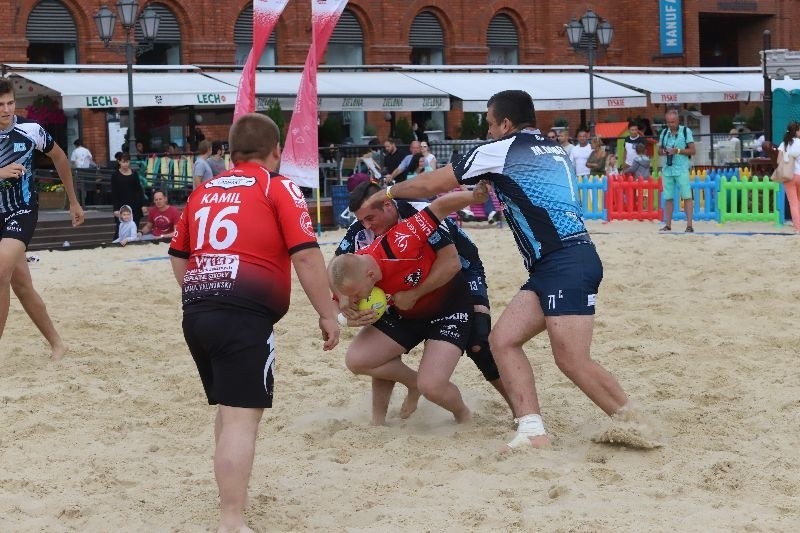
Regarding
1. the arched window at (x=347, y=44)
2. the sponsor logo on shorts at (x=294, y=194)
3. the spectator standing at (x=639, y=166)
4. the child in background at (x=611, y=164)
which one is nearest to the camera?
the sponsor logo on shorts at (x=294, y=194)

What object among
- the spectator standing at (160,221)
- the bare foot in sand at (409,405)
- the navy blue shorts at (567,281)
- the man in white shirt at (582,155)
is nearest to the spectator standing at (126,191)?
the spectator standing at (160,221)

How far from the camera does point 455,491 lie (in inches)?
200

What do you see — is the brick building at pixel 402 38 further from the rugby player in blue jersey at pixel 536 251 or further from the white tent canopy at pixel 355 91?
the rugby player in blue jersey at pixel 536 251

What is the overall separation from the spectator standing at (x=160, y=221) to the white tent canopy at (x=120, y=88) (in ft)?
26.2

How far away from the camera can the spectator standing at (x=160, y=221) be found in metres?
17.0

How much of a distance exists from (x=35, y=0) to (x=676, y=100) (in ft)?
60.6

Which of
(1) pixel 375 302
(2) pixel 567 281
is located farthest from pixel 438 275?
(2) pixel 567 281

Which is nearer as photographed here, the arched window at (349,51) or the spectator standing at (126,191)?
the spectator standing at (126,191)

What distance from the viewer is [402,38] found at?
35188mm

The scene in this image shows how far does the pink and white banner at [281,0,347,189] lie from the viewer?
13586 mm

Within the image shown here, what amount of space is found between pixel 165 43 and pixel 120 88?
6171 millimetres

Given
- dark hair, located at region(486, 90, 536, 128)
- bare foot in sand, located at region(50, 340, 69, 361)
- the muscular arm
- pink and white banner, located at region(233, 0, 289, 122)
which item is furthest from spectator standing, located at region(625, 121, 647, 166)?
the muscular arm

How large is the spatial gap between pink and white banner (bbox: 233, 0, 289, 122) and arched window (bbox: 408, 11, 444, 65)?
22.4 meters

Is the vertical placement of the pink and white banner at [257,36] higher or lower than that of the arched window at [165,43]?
lower
